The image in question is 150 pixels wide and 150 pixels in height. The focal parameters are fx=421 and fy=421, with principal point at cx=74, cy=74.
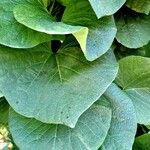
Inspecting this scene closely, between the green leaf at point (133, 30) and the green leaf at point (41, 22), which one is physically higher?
the green leaf at point (41, 22)

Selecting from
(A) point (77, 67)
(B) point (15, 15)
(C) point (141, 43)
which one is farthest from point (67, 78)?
(C) point (141, 43)

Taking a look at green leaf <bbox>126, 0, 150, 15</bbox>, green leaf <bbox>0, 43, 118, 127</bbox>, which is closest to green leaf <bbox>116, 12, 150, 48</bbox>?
green leaf <bbox>126, 0, 150, 15</bbox>

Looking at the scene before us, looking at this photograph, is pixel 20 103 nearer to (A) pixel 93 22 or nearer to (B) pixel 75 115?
(B) pixel 75 115

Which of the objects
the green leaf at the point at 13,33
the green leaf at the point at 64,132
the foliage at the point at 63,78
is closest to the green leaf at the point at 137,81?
the foliage at the point at 63,78

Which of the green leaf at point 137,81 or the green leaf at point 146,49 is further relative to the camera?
the green leaf at point 146,49

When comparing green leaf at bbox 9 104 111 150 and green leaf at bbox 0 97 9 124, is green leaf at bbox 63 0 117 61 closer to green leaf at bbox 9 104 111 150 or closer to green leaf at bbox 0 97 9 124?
green leaf at bbox 9 104 111 150

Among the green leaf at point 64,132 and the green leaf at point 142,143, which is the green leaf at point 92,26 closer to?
the green leaf at point 64,132
